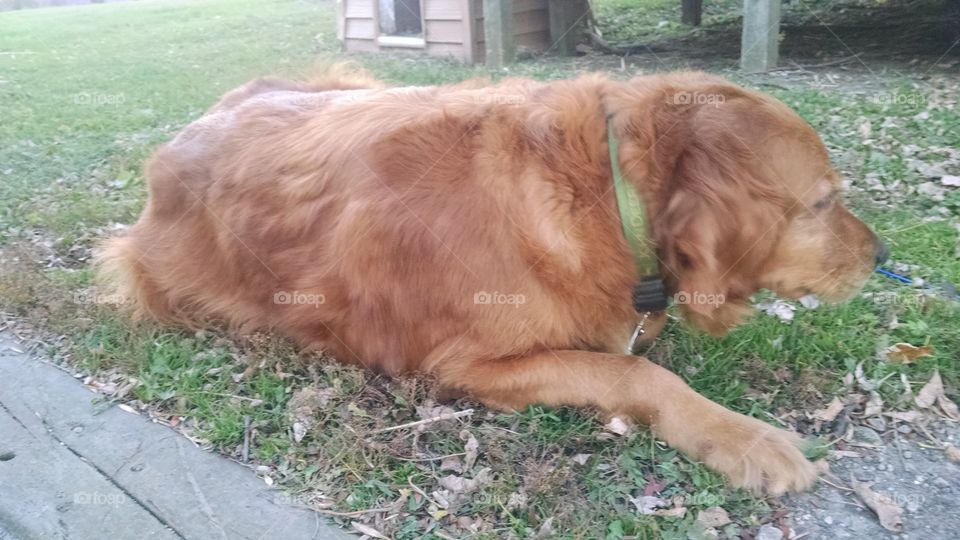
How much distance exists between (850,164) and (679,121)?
2.92 m

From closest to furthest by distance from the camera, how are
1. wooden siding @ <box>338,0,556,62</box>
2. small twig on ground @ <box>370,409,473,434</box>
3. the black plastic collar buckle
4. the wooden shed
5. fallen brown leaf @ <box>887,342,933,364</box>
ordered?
the black plastic collar buckle
small twig on ground @ <box>370,409,473,434</box>
fallen brown leaf @ <box>887,342,933,364</box>
the wooden shed
wooden siding @ <box>338,0,556,62</box>

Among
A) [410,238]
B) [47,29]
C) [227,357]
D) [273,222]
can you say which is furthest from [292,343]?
[47,29]

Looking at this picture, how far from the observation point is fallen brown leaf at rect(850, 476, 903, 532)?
2.31 m

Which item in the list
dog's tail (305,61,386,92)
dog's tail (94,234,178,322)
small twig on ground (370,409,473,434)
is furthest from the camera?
dog's tail (305,61,386,92)

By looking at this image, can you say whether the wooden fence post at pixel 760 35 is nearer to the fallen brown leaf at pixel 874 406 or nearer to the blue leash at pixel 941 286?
the blue leash at pixel 941 286

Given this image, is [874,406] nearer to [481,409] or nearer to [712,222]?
[712,222]

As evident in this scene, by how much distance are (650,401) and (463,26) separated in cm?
750

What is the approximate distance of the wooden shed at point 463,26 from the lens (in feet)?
29.2

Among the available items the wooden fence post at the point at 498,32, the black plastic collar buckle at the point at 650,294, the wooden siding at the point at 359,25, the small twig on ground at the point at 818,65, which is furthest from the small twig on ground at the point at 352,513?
the wooden siding at the point at 359,25

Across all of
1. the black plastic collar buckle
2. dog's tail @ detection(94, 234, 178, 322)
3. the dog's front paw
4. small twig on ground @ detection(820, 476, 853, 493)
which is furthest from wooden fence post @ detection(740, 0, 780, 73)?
dog's tail @ detection(94, 234, 178, 322)

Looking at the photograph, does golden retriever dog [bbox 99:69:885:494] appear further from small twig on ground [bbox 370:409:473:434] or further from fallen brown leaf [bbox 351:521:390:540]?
fallen brown leaf [bbox 351:521:390:540]

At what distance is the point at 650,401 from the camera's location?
2711 millimetres

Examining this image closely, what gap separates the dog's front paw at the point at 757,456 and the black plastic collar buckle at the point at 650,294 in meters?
0.46

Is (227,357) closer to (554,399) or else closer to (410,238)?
Result: (410,238)
